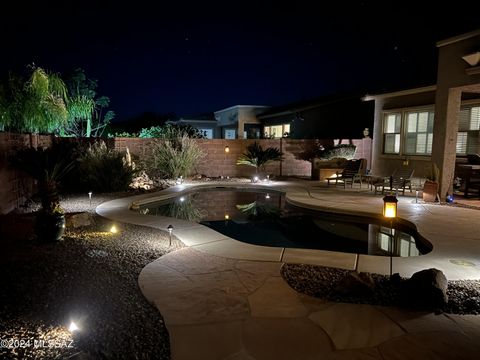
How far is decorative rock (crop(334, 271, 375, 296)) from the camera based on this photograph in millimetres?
3812

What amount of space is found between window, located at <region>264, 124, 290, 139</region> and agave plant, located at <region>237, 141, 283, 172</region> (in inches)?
300

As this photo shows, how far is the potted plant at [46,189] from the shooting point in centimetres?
557

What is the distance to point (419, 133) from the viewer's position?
40.8 feet

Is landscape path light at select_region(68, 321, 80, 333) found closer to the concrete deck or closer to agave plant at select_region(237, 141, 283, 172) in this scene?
the concrete deck

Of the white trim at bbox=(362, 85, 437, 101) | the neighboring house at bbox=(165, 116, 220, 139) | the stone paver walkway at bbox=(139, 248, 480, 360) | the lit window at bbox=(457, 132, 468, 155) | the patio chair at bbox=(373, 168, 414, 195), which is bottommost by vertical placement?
the stone paver walkway at bbox=(139, 248, 480, 360)

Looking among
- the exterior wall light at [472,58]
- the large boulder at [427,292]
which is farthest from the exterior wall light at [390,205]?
the exterior wall light at [472,58]

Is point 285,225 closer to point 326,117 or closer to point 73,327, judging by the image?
point 73,327

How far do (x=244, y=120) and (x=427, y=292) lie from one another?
75.8 ft

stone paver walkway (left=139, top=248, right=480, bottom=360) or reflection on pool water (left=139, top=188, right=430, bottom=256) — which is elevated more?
stone paver walkway (left=139, top=248, right=480, bottom=360)

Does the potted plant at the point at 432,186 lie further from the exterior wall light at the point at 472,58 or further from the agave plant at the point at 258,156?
the agave plant at the point at 258,156

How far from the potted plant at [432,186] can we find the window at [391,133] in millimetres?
3801

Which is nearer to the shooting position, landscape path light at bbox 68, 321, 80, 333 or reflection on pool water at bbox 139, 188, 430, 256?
landscape path light at bbox 68, 321, 80, 333

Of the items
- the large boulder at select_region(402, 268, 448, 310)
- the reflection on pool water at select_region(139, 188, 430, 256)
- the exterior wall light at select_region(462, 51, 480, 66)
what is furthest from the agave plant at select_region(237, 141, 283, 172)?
the large boulder at select_region(402, 268, 448, 310)

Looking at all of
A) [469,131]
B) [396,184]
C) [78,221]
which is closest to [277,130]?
[469,131]
